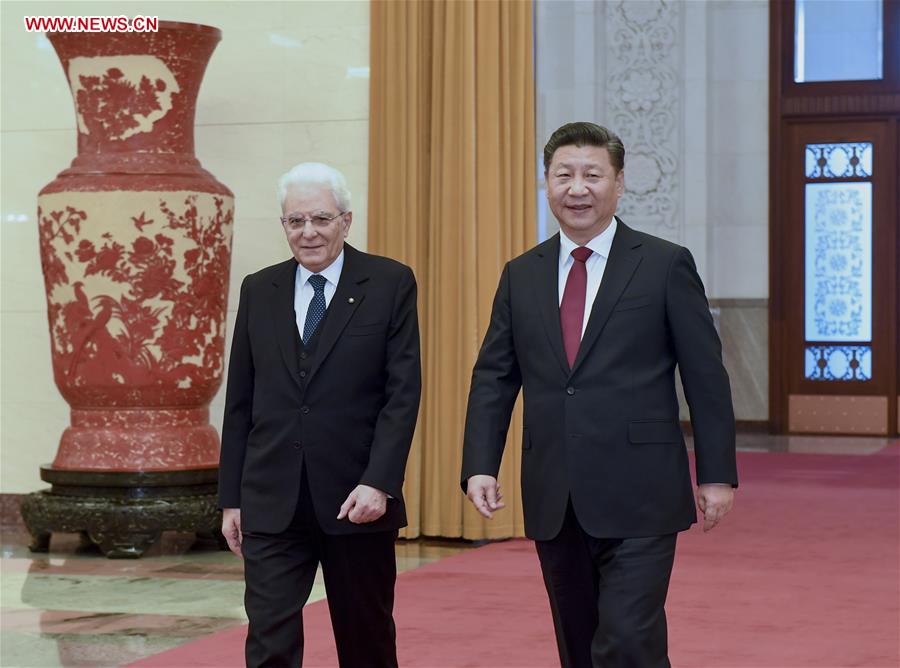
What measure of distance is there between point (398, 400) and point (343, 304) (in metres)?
0.24

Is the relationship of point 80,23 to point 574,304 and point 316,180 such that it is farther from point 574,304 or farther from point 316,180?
point 574,304

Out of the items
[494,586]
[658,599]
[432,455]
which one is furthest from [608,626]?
[432,455]

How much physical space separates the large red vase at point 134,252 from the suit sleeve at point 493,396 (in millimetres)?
3257

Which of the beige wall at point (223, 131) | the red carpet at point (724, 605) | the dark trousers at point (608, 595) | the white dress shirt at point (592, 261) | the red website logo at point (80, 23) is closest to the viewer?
the dark trousers at point (608, 595)

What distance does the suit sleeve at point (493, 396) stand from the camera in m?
2.85

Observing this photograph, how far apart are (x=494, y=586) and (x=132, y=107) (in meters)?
2.50

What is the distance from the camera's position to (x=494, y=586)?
17.2 ft

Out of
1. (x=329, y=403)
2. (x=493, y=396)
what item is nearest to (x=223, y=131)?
(x=329, y=403)

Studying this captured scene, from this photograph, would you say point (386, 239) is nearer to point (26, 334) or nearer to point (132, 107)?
point (132, 107)

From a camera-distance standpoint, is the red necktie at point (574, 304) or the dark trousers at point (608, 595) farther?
the red necktie at point (574, 304)

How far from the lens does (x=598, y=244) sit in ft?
9.52

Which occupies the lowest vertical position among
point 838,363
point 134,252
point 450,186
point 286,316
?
point 838,363

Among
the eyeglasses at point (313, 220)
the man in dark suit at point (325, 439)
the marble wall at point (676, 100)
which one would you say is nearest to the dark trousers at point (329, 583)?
the man in dark suit at point (325, 439)

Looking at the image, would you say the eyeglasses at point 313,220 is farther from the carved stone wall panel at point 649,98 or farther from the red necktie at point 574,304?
the carved stone wall panel at point 649,98
